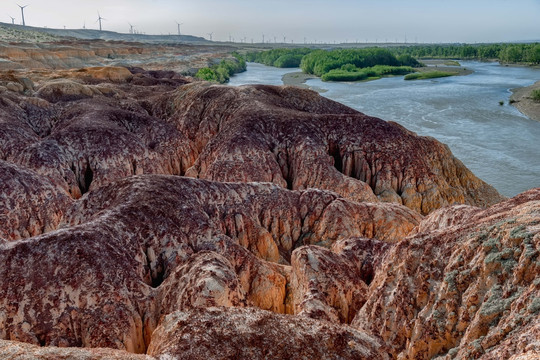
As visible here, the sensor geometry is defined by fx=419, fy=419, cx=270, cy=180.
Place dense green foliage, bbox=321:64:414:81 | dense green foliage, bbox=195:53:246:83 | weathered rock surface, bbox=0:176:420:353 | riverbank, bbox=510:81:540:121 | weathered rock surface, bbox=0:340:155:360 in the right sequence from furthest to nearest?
dense green foliage, bbox=321:64:414:81 < dense green foliage, bbox=195:53:246:83 < riverbank, bbox=510:81:540:121 < weathered rock surface, bbox=0:176:420:353 < weathered rock surface, bbox=0:340:155:360

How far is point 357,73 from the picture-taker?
134125 millimetres

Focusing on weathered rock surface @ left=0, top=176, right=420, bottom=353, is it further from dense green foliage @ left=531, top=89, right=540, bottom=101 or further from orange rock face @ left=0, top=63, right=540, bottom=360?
dense green foliage @ left=531, top=89, right=540, bottom=101

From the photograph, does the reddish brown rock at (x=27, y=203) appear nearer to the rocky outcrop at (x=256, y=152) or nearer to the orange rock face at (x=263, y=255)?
the orange rock face at (x=263, y=255)

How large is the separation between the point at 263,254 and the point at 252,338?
848 cm

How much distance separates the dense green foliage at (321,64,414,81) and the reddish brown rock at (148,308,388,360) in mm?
128788

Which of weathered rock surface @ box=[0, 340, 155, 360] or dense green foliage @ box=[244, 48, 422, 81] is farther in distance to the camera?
dense green foliage @ box=[244, 48, 422, 81]

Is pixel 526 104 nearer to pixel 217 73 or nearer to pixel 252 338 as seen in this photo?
pixel 217 73

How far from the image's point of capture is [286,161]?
26844 mm

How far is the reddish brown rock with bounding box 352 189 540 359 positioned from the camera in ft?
22.2

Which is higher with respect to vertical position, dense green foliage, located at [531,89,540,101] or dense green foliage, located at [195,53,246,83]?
dense green foliage, located at [195,53,246,83]

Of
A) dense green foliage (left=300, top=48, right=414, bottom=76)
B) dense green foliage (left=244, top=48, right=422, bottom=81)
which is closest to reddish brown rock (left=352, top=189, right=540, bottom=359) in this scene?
dense green foliage (left=244, top=48, right=422, bottom=81)

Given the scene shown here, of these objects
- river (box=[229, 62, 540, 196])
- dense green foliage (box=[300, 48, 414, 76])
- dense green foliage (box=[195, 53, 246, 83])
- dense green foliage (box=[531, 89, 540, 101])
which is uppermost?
dense green foliage (box=[300, 48, 414, 76])

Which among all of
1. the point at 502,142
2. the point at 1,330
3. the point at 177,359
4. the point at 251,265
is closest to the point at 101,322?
the point at 1,330

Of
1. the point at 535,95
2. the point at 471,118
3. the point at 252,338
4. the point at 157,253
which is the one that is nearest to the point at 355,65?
the point at 535,95
